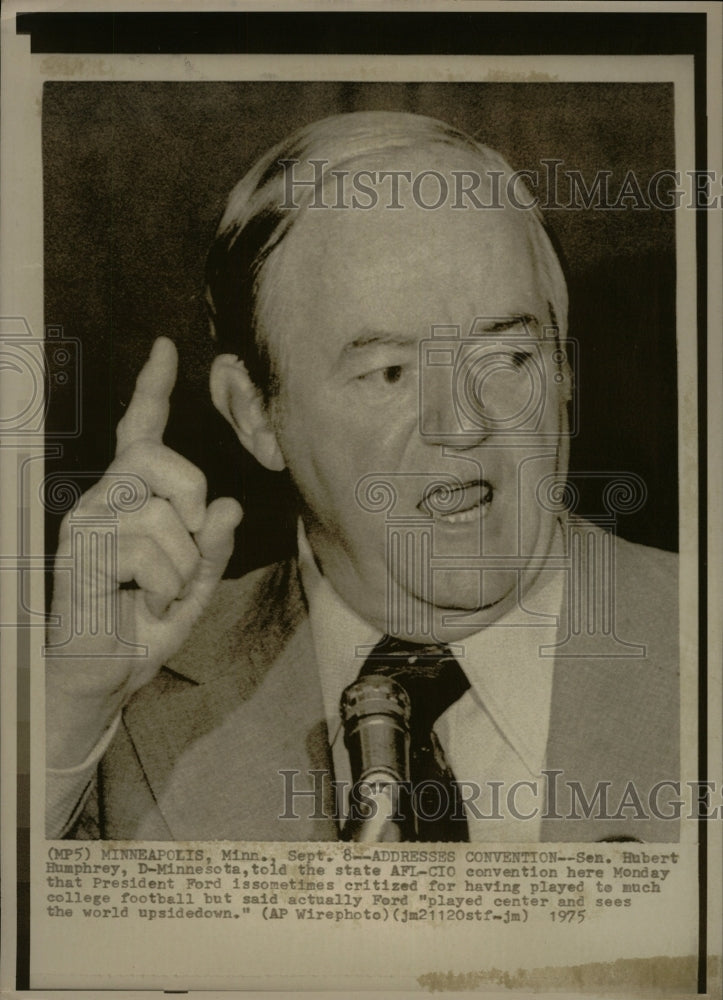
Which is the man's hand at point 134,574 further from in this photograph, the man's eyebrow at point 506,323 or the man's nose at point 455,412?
the man's eyebrow at point 506,323

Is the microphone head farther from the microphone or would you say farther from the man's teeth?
the man's teeth

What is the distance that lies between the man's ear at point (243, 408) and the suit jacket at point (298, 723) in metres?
0.19

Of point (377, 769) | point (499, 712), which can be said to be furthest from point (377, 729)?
point (499, 712)

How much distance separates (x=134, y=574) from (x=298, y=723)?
0.35 m

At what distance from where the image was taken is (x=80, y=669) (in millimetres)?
1366

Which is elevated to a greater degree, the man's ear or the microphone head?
the man's ear

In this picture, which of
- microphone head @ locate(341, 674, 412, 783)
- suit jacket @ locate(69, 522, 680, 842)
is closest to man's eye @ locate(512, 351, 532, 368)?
suit jacket @ locate(69, 522, 680, 842)

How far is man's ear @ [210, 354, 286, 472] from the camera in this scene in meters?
1.37

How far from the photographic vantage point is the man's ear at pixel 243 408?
53.9 inches

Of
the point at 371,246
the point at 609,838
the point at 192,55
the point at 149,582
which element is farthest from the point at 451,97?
the point at 609,838

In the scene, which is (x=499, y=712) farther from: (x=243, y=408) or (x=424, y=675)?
(x=243, y=408)

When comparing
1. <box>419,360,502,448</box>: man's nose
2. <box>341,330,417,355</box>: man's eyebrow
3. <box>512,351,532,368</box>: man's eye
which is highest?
<box>341,330,417,355</box>: man's eyebrow

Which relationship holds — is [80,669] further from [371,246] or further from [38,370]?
[371,246]

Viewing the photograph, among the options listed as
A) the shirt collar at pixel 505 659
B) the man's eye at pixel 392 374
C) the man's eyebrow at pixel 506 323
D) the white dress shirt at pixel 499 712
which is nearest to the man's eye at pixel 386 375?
the man's eye at pixel 392 374
